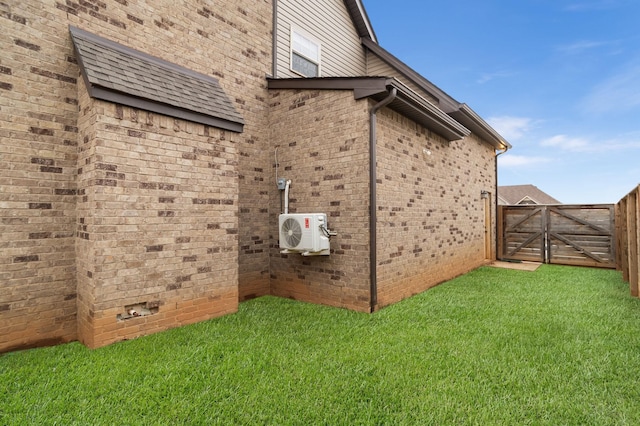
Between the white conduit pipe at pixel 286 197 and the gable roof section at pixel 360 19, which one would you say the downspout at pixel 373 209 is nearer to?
the white conduit pipe at pixel 286 197

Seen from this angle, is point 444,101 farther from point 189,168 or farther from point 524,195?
point 524,195

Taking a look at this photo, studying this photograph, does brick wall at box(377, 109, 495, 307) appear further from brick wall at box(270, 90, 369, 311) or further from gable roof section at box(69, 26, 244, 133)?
gable roof section at box(69, 26, 244, 133)

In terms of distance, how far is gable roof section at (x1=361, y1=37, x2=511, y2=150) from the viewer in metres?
7.25

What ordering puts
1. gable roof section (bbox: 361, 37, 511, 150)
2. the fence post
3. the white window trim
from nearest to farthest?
the fence post
the white window trim
gable roof section (bbox: 361, 37, 511, 150)

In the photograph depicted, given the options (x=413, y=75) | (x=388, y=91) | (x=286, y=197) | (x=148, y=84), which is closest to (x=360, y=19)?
(x=413, y=75)

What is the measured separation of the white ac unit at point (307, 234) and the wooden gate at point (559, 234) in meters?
8.11

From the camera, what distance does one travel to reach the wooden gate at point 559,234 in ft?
28.6

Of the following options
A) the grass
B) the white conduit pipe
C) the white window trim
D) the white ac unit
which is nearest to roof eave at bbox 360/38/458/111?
the white window trim

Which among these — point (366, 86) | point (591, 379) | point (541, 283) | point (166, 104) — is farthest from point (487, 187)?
point (166, 104)

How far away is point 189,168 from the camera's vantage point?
4035mm

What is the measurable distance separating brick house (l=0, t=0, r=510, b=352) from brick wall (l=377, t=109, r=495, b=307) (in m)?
0.04

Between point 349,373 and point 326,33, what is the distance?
24.5ft

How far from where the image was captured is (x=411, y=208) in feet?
18.8

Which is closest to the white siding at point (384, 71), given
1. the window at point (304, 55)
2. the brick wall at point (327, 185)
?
the window at point (304, 55)
